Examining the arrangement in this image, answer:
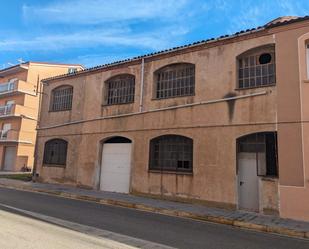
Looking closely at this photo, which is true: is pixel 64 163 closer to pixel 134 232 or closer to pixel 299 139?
pixel 134 232

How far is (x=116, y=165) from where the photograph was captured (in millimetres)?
16094

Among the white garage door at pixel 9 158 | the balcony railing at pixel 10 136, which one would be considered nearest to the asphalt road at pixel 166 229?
the balcony railing at pixel 10 136

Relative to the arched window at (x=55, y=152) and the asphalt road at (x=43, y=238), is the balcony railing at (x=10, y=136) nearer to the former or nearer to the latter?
the arched window at (x=55, y=152)

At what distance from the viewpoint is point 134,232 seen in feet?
25.0

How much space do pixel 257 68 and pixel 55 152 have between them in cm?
Answer: 1307

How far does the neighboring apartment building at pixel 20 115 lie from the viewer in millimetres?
30578

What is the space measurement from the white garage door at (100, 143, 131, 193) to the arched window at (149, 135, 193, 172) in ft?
5.41

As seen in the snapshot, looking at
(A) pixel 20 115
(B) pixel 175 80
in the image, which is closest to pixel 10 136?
(A) pixel 20 115

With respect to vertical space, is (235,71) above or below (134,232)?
above

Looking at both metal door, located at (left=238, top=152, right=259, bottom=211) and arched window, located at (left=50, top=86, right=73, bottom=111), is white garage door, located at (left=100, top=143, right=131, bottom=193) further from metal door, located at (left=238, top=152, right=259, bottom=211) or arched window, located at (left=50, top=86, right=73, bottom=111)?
metal door, located at (left=238, top=152, right=259, bottom=211)

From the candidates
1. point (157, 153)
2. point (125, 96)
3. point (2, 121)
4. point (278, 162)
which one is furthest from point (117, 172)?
point (2, 121)

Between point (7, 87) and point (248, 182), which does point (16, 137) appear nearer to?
point (7, 87)

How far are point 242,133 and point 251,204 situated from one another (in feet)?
8.93

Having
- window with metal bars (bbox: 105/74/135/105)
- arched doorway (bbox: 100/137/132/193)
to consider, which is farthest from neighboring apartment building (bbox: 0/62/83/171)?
arched doorway (bbox: 100/137/132/193)
